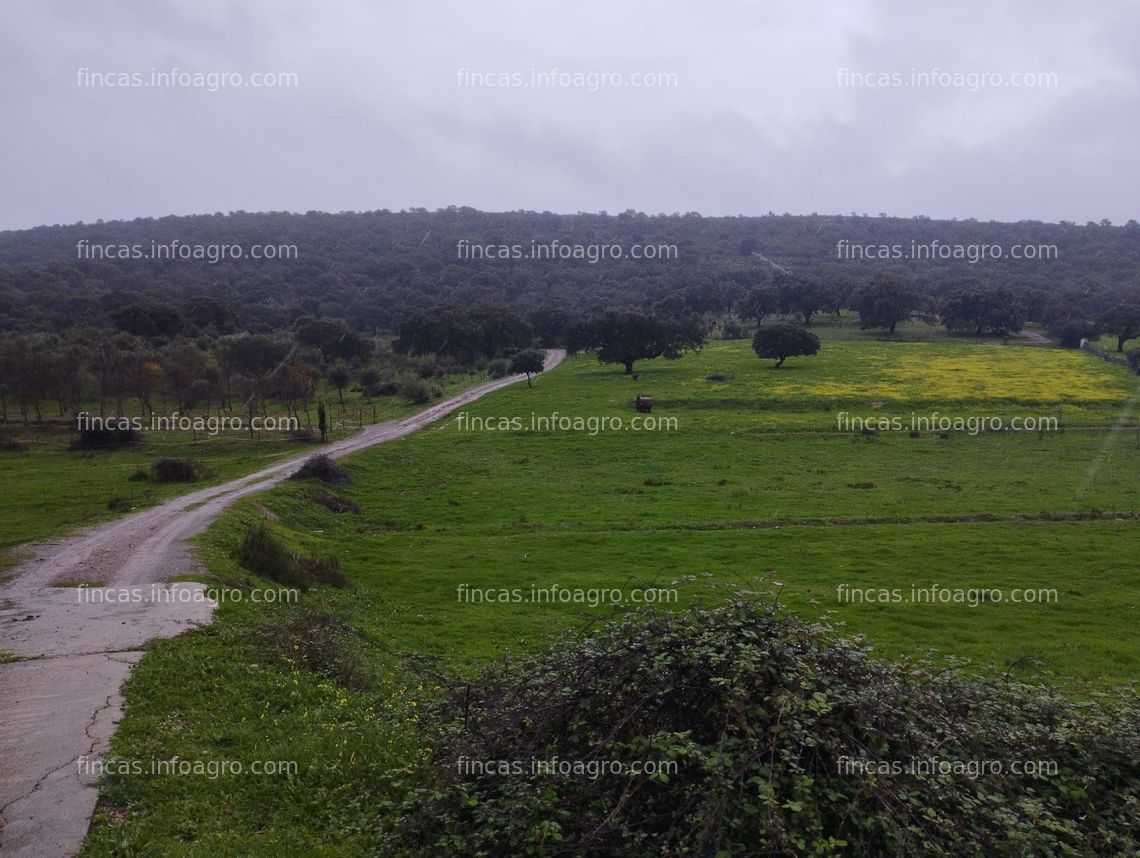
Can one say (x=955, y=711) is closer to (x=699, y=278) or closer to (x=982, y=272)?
(x=699, y=278)

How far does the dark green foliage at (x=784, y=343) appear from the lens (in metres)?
70.8

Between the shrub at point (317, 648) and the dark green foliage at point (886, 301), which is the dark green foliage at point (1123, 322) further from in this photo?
the shrub at point (317, 648)

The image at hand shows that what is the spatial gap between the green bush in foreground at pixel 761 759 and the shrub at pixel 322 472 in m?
27.6

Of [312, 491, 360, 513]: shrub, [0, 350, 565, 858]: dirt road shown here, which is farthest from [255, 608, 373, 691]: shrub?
[312, 491, 360, 513]: shrub

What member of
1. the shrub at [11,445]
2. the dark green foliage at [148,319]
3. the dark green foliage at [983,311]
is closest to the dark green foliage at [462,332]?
the dark green foliage at [148,319]

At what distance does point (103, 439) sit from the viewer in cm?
4303

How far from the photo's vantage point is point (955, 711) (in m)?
8.65

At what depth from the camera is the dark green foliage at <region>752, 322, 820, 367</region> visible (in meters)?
70.8

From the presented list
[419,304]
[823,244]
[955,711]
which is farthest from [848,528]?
[823,244]

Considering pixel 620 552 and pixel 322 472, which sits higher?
pixel 322 472

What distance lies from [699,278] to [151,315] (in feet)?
263

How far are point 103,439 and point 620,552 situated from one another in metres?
30.9

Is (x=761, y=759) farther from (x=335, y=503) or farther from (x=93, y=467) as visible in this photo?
(x=93, y=467)

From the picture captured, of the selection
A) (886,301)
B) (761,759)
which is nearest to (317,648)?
(761,759)
